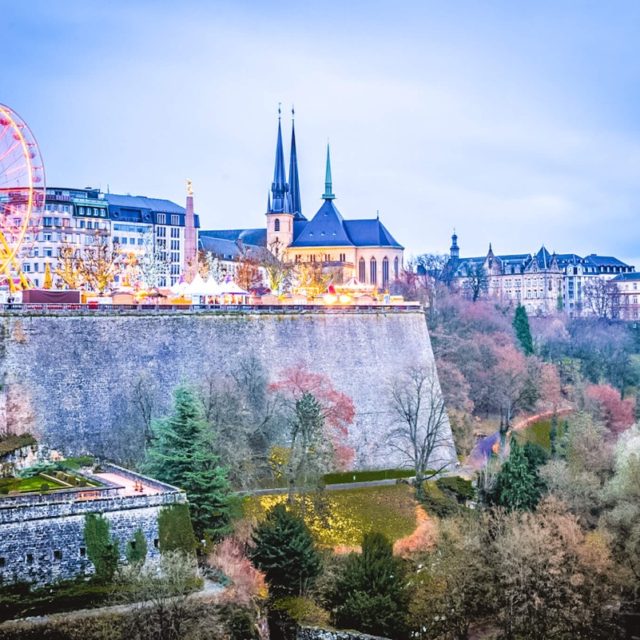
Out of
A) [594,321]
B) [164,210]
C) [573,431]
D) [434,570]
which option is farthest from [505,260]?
[434,570]

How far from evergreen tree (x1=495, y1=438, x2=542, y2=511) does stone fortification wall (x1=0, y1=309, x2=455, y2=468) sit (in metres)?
7.33

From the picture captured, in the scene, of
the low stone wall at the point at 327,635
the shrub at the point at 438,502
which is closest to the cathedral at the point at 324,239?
the shrub at the point at 438,502

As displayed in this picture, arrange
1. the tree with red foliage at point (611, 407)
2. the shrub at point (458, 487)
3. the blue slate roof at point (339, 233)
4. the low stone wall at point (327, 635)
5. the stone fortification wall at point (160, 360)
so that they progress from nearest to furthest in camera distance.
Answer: the low stone wall at point (327, 635), the stone fortification wall at point (160, 360), the shrub at point (458, 487), the tree with red foliage at point (611, 407), the blue slate roof at point (339, 233)

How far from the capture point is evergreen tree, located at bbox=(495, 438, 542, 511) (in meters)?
42.9

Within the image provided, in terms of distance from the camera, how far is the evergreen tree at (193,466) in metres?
35.9

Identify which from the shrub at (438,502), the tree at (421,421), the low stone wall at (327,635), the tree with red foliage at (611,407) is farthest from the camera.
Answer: the tree with red foliage at (611,407)

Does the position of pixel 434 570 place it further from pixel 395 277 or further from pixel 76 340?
pixel 395 277

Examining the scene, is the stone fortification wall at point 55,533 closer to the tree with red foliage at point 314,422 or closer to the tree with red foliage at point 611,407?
the tree with red foliage at point 314,422

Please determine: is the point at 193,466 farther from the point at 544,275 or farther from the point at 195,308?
the point at 544,275

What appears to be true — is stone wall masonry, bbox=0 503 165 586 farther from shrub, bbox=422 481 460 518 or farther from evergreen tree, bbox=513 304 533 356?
evergreen tree, bbox=513 304 533 356

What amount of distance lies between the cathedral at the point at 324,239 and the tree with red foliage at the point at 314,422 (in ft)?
172

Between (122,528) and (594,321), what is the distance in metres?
79.7

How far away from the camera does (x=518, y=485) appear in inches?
1709

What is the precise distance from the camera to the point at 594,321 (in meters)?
105
